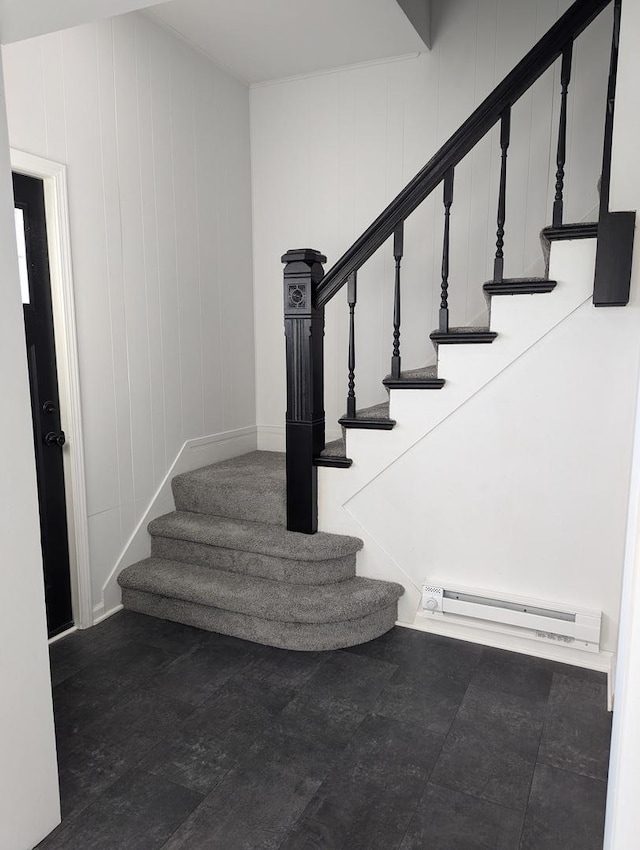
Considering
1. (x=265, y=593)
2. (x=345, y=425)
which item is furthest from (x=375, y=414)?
(x=265, y=593)

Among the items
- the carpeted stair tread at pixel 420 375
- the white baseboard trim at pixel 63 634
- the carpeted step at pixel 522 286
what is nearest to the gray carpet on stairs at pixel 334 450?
the carpeted stair tread at pixel 420 375

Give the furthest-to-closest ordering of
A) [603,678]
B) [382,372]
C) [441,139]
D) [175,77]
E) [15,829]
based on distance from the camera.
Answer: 1. [382,372]
2. [441,139]
3. [175,77]
4. [603,678]
5. [15,829]

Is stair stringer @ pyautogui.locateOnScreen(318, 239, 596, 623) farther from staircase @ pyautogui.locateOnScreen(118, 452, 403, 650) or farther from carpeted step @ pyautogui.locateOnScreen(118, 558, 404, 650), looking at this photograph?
carpeted step @ pyautogui.locateOnScreen(118, 558, 404, 650)

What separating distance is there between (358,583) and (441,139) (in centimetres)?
264

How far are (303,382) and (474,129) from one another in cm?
136

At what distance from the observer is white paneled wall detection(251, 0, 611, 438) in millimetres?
3262

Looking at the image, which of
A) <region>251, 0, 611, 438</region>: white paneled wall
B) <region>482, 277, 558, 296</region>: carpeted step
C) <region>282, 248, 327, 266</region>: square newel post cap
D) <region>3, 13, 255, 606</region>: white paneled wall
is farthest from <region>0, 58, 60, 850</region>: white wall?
<region>251, 0, 611, 438</region>: white paneled wall

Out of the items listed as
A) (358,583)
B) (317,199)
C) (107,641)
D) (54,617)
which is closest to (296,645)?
(358,583)

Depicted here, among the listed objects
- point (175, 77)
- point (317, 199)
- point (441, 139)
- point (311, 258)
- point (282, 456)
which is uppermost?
point (175, 77)

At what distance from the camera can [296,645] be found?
2.69 m

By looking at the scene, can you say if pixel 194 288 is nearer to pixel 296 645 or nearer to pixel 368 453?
pixel 368 453

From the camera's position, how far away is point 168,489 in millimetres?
3443

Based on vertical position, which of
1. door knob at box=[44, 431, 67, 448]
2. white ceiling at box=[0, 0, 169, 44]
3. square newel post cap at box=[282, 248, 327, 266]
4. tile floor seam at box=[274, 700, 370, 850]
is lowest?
tile floor seam at box=[274, 700, 370, 850]

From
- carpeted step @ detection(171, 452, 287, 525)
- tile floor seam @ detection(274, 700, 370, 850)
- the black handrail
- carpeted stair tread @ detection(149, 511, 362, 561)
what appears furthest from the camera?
carpeted step @ detection(171, 452, 287, 525)
